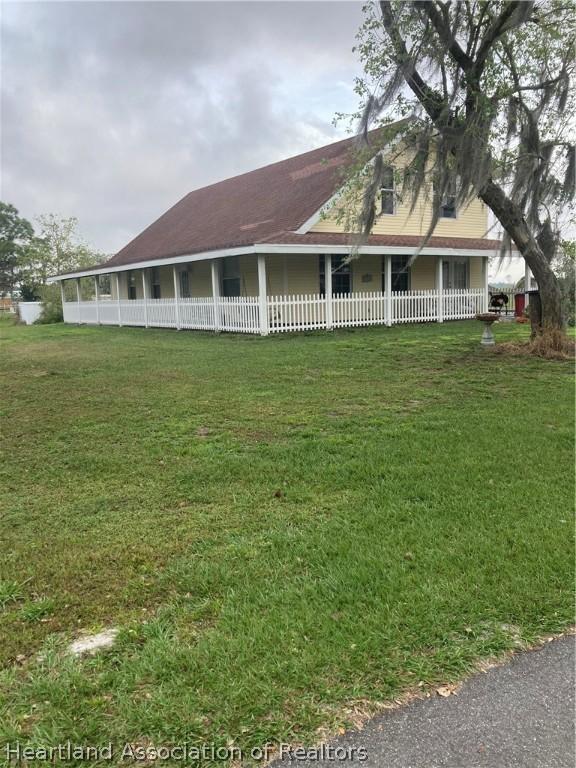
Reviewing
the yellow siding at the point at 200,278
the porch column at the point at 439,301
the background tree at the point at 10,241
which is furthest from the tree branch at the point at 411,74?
the background tree at the point at 10,241

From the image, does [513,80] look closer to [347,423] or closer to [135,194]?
[347,423]

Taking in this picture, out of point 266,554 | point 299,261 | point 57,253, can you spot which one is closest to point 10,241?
point 57,253

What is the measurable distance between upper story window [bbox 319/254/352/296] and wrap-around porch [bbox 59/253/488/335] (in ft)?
0.11

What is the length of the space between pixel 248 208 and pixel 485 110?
12.1 meters

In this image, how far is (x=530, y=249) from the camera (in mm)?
11336

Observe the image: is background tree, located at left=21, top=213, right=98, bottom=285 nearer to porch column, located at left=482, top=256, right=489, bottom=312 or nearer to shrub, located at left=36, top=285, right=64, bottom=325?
shrub, located at left=36, top=285, right=64, bottom=325

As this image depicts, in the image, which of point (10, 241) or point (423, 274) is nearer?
point (423, 274)

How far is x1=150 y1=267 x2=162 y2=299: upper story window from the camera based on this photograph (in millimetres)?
25375

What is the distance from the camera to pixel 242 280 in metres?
19.9

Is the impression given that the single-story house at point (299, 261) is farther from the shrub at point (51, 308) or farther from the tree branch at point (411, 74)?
the shrub at point (51, 308)

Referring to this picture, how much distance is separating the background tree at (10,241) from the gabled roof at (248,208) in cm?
5340

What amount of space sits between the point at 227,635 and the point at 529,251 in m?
10.8

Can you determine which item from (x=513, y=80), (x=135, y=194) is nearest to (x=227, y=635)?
(x=513, y=80)

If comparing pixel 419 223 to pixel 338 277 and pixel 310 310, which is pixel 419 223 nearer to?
pixel 338 277
